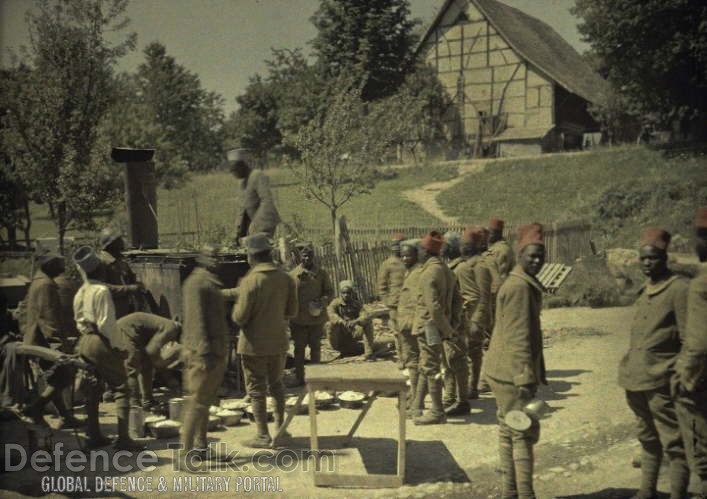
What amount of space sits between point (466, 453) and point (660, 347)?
7.69 feet

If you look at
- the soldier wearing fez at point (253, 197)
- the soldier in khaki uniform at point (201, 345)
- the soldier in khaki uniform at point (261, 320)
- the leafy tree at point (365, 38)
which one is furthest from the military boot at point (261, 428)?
the leafy tree at point (365, 38)

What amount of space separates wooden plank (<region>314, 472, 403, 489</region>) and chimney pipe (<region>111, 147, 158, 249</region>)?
235 inches

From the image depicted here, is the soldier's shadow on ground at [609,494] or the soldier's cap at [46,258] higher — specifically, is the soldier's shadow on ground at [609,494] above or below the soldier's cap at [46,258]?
below

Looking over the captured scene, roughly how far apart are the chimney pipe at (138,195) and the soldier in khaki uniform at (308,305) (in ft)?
8.68

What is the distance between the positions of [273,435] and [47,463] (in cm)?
209

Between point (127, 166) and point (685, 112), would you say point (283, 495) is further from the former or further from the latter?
point (685, 112)

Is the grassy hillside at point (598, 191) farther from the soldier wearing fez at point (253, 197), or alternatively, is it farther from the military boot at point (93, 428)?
the military boot at point (93, 428)

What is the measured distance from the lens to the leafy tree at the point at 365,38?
3462 cm

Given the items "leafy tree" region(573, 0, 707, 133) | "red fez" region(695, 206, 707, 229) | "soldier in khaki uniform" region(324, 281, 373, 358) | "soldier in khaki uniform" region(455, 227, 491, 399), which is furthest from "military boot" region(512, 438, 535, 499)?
"leafy tree" region(573, 0, 707, 133)

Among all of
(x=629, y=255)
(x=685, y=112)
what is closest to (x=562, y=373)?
(x=629, y=255)

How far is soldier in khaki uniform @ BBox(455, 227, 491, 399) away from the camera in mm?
8430

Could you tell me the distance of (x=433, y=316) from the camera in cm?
722

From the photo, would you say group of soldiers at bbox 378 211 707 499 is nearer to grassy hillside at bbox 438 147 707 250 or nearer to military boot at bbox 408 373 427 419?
military boot at bbox 408 373 427 419

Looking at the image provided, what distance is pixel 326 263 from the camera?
14.8m
